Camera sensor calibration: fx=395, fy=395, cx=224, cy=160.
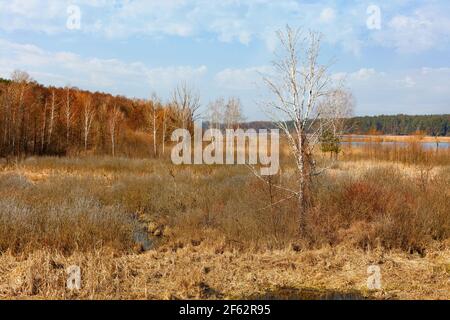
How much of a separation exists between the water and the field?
0.03 metres

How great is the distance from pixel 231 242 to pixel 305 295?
3128 mm

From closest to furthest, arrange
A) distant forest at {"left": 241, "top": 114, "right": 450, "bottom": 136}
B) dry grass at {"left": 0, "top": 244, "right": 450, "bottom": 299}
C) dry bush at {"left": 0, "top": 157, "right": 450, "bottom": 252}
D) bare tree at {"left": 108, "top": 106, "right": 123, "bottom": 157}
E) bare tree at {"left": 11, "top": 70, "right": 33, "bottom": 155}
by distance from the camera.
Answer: dry grass at {"left": 0, "top": 244, "right": 450, "bottom": 299}
dry bush at {"left": 0, "top": 157, "right": 450, "bottom": 252}
bare tree at {"left": 11, "top": 70, "right": 33, "bottom": 155}
bare tree at {"left": 108, "top": 106, "right": 123, "bottom": 157}
distant forest at {"left": 241, "top": 114, "right": 450, "bottom": 136}

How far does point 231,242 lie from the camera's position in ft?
29.8

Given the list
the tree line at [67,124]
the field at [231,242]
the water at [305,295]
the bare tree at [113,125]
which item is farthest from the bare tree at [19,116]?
the water at [305,295]

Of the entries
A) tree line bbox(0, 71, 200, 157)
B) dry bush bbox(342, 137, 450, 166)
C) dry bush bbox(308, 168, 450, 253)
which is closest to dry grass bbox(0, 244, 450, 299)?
dry bush bbox(308, 168, 450, 253)

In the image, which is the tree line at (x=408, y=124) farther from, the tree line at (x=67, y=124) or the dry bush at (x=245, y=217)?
the dry bush at (x=245, y=217)

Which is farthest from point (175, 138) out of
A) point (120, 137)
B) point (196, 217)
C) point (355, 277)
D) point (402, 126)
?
point (402, 126)

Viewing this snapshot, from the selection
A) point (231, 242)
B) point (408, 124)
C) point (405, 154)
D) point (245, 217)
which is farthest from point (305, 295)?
point (408, 124)

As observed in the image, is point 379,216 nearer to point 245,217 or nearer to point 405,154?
Result: point 245,217

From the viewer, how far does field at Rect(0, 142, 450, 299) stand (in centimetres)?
618

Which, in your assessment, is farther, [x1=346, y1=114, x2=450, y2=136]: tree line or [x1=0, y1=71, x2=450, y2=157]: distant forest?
[x1=346, y1=114, x2=450, y2=136]: tree line

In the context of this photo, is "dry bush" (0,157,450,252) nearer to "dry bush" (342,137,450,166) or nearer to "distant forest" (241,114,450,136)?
"dry bush" (342,137,450,166)

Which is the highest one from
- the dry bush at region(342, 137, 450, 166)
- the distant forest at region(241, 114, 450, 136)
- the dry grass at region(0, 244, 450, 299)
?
the distant forest at region(241, 114, 450, 136)

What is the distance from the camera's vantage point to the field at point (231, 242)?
6180 mm
